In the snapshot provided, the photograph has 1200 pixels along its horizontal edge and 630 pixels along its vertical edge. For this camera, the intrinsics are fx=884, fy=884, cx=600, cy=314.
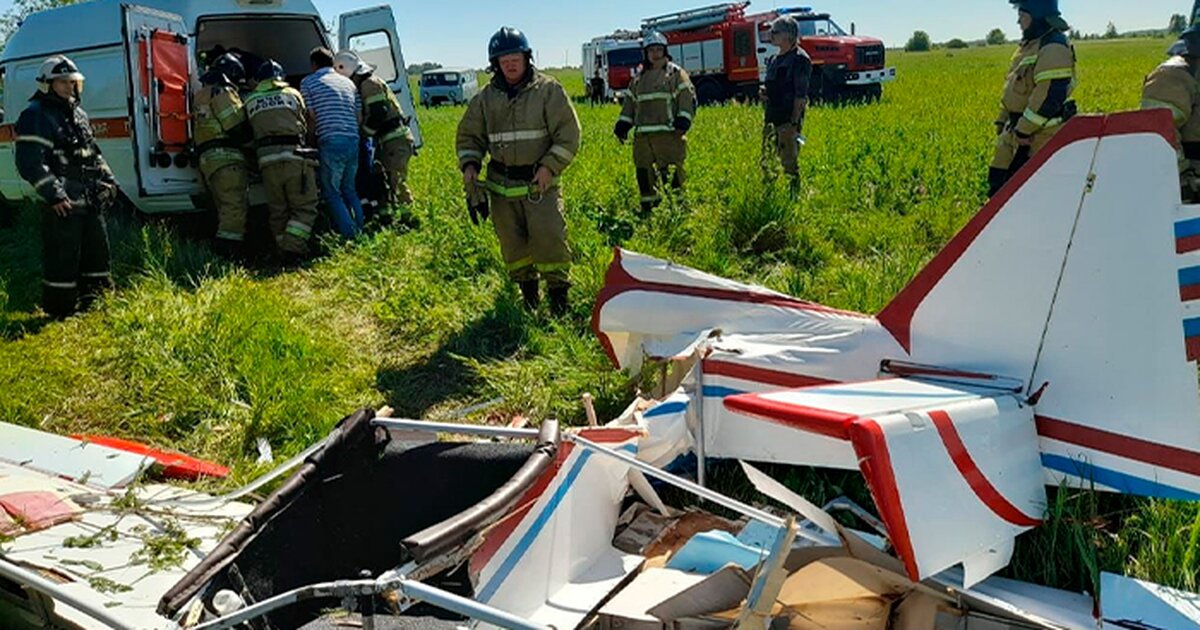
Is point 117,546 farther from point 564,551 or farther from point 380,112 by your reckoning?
point 380,112

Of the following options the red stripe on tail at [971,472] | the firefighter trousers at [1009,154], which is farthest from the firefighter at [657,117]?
the red stripe on tail at [971,472]

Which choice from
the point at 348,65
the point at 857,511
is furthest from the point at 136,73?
the point at 857,511

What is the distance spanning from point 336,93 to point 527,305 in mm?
3278

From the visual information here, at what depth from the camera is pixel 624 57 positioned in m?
29.9

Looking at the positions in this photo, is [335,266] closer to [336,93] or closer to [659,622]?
[336,93]

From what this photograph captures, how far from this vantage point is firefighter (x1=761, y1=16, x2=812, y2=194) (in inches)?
337

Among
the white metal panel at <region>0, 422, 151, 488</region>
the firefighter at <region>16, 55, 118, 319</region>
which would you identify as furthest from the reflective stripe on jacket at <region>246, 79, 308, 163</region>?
the white metal panel at <region>0, 422, 151, 488</region>

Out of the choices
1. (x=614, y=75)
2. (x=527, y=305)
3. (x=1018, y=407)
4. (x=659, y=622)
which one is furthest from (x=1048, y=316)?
(x=614, y=75)

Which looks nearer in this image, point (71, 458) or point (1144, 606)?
point (1144, 606)

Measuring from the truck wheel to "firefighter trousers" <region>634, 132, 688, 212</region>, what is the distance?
16947mm

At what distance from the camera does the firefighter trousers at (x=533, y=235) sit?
5.84 m

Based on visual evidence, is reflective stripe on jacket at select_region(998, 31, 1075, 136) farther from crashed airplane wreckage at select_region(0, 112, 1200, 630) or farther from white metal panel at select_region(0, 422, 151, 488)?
white metal panel at select_region(0, 422, 151, 488)

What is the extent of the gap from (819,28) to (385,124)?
1792cm

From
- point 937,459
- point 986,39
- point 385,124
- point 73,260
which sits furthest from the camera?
point 986,39
